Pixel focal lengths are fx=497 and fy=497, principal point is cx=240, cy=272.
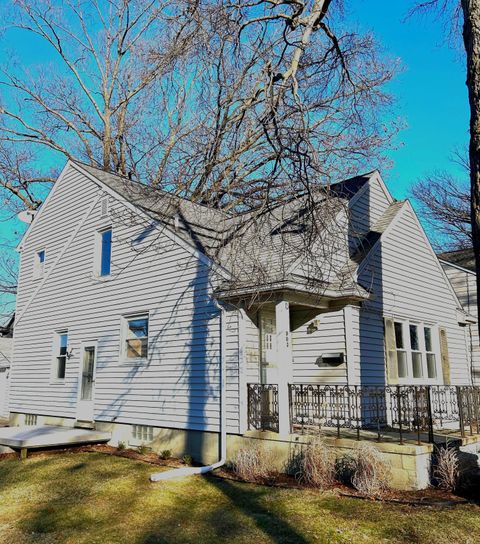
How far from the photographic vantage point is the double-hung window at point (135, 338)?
11.2m

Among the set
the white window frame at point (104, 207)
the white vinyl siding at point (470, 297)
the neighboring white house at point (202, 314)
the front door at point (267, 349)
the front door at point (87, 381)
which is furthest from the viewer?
the white vinyl siding at point (470, 297)

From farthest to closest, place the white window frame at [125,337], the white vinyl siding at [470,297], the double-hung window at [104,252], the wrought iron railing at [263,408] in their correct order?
the white vinyl siding at [470,297], the double-hung window at [104,252], the white window frame at [125,337], the wrought iron railing at [263,408]

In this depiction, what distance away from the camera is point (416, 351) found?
1174 centimetres

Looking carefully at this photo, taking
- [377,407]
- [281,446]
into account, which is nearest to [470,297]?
[377,407]

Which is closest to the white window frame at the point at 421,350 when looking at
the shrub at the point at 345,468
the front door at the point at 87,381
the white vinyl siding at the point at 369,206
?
the white vinyl siding at the point at 369,206

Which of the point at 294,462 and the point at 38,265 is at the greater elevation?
the point at 38,265

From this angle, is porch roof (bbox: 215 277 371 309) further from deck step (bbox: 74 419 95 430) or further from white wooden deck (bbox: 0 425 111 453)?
deck step (bbox: 74 419 95 430)

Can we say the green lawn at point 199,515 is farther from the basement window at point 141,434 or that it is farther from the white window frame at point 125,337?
the white window frame at point 125,337

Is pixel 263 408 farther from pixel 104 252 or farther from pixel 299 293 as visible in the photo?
pixel 104 252

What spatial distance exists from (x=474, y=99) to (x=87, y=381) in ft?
35.0

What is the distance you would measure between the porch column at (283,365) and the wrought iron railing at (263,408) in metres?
0.30

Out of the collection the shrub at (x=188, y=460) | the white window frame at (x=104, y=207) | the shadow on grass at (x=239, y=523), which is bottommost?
the shadow on grass at (x=239, y=523)

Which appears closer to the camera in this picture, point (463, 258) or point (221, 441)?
point (221, 441)

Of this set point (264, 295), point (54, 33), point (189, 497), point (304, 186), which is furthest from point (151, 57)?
point (54, 33)
